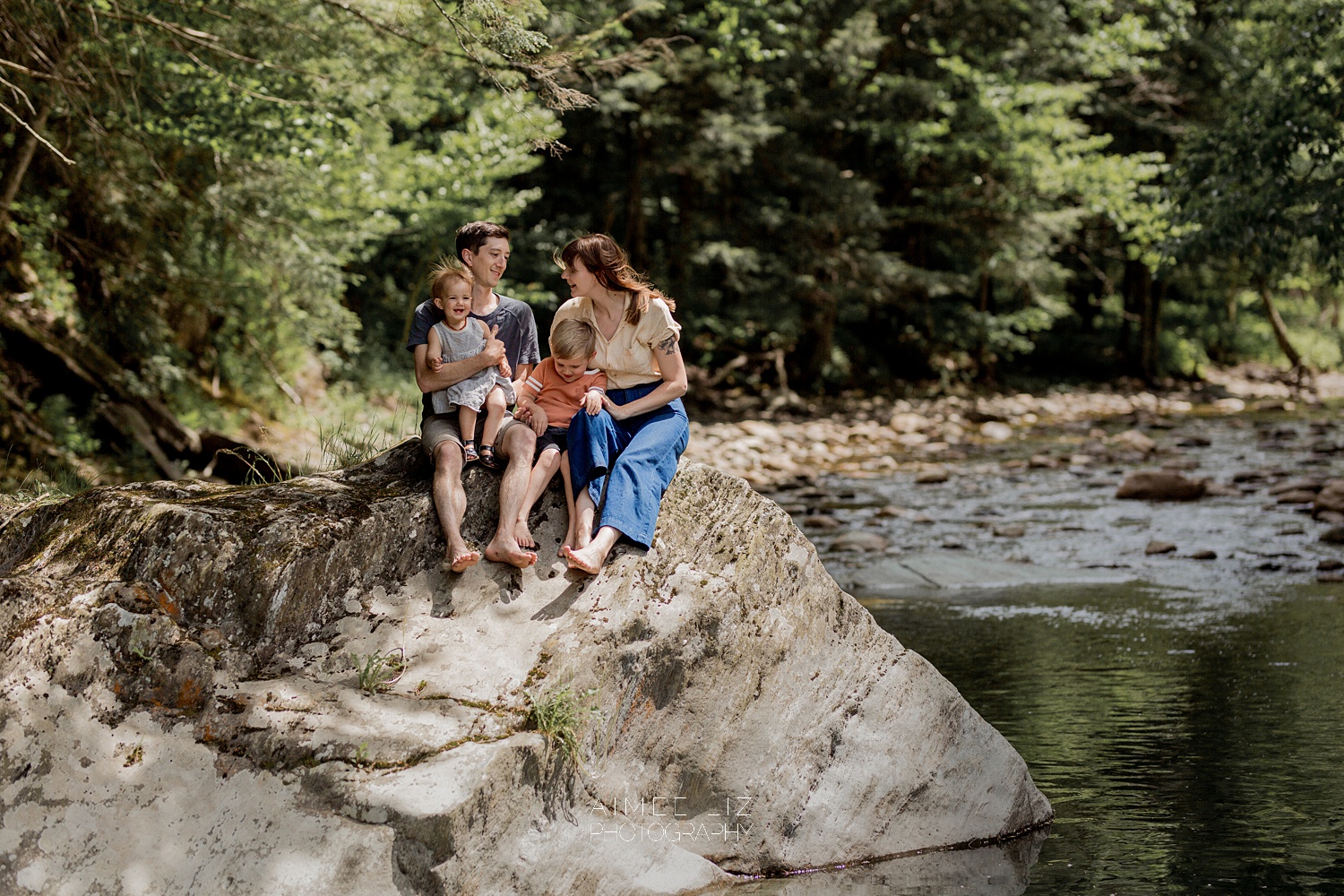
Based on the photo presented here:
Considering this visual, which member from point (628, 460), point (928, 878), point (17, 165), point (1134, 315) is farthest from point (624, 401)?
point (1134, 315)

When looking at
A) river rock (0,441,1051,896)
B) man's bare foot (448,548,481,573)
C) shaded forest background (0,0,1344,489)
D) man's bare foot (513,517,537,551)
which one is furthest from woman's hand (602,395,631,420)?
shaded forest background (0,0,1344,489)

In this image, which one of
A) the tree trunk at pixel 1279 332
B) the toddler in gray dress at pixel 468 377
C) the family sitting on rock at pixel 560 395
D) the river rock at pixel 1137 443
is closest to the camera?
the family sitting on rock at pixel 560 395

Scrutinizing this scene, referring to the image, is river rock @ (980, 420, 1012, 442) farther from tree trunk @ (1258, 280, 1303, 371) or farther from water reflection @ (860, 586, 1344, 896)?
water reflection @ (860, 586, 1344, 896)

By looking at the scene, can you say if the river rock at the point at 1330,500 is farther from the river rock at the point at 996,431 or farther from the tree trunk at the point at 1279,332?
the tree trunk at the point at 1279,332

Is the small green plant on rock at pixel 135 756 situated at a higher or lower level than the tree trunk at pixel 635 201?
lower

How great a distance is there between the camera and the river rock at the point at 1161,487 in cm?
1347

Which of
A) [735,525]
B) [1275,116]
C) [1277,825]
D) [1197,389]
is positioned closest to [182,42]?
[735,525]

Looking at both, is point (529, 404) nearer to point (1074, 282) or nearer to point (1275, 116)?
point (1275, 116)

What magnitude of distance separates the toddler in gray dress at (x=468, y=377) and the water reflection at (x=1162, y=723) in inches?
94.8

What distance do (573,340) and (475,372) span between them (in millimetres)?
455

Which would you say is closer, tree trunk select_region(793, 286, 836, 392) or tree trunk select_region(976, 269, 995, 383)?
tree trunk select_region(793, 286, 836, 392)

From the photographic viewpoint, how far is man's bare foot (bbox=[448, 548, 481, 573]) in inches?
166

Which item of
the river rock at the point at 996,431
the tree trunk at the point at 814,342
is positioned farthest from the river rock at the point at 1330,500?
the tree trunk at the point at 814,342

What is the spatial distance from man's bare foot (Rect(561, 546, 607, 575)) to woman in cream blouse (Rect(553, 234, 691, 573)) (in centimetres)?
10
